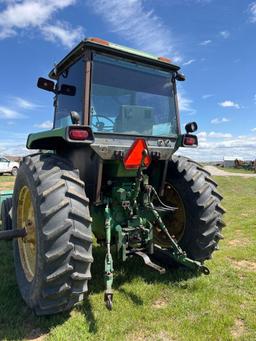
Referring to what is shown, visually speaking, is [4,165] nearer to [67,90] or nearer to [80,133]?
[67,90]

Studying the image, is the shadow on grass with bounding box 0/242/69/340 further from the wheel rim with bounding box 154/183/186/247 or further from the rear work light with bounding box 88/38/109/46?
the rear work light with bounding box 88/38/109/46

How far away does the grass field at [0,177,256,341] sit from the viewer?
2941mm

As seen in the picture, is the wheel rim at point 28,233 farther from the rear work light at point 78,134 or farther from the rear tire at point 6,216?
the rear tire at point 6,216

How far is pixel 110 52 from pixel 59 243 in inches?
83.3

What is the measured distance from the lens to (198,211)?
4.03m

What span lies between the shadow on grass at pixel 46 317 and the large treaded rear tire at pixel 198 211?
380mm

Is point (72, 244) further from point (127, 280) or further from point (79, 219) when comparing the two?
point (127, 280)

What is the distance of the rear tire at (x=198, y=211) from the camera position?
4023 millimetres

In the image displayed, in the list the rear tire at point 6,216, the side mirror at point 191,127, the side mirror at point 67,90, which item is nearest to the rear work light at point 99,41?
the side mirror at point 67,90

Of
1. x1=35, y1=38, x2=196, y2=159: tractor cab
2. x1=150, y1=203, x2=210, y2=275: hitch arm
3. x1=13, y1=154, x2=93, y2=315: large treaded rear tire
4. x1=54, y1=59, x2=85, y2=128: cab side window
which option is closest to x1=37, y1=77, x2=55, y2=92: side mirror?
→ x1=35, y1=38, x2=196, y2=159: tractor cab

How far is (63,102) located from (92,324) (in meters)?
2.67

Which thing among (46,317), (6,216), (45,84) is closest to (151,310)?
(46,317)

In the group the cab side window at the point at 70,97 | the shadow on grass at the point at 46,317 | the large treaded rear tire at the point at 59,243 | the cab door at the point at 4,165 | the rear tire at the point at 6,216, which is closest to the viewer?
the large treaded rear tire at the point at 59,243

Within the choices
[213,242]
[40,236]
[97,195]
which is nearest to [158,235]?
[213,242]
